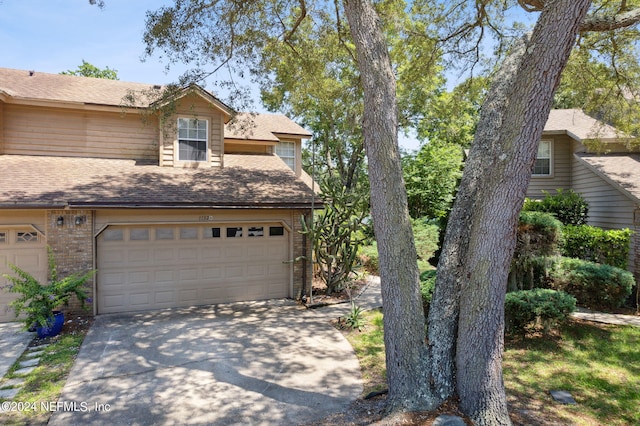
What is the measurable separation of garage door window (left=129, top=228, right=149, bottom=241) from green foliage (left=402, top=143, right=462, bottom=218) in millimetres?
10953

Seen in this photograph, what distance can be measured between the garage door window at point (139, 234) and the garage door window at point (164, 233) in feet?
0.80

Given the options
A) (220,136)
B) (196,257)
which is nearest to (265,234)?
(196,257)

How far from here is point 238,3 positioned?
798 centimetres

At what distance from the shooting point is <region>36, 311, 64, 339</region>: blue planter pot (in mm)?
6956

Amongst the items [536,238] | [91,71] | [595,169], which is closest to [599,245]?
[595,169]

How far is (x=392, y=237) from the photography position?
4113 millimetres

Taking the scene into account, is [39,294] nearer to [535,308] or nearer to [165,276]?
[165,276]

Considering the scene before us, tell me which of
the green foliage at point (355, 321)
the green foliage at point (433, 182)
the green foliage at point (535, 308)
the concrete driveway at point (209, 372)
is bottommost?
the concrete driveway at point (209, 372)

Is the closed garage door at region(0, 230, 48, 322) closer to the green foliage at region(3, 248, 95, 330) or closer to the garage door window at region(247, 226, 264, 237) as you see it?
the green foliage at region(3, 248, 95, 330)

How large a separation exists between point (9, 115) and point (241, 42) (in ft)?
21.8

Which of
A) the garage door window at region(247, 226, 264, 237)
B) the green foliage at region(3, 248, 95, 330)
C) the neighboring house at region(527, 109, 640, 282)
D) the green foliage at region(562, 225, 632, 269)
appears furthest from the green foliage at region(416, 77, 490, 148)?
the green foliage at region(3, 248, 95, 330)

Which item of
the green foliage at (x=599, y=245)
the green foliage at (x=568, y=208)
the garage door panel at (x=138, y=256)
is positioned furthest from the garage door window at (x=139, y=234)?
the green foliage at (x=568, y=208)

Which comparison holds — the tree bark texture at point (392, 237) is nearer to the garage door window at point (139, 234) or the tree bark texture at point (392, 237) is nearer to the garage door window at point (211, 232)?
the garage door window at point (211, 232)

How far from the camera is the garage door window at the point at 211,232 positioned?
933 cm
